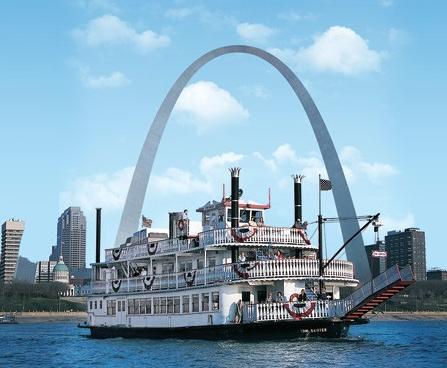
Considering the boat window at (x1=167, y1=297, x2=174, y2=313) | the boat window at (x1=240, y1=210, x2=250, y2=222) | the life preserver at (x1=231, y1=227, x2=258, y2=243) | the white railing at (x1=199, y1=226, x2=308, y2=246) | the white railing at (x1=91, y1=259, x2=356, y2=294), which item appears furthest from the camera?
the boat window at (x1=240, y1=210, x2=250, y2=222)

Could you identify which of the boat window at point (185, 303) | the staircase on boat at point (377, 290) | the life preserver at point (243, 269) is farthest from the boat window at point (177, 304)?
the staircase on boat at point (377, 290)

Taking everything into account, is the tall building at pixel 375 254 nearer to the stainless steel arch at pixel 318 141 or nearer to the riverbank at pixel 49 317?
the stainless steel arch at pixel 318 141

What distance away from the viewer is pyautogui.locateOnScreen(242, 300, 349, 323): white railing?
123 ft

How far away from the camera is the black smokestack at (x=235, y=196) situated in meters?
39.7

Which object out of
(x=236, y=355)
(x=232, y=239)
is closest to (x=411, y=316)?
(x=232, y=239)

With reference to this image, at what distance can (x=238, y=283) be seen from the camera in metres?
38.9

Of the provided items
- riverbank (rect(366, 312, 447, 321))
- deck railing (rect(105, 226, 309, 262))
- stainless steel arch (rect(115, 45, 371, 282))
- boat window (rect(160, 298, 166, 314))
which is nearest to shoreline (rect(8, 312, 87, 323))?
riverbank (rect(366, 312, 447, 321))

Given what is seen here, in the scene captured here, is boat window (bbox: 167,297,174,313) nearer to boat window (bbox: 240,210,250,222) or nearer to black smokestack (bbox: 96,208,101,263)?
boat window (bbox: 240,210,250,222)

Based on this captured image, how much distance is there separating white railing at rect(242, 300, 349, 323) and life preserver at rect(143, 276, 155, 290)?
8299mm

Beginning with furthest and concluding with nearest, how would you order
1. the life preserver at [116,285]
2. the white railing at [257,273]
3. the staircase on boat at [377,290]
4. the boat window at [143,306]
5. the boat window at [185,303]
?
the life preserver at [116,285] < the boat window at [143,306] < the boat window at [185,303] < the white railing at [257,273] < the staircase on boat at [377,290]

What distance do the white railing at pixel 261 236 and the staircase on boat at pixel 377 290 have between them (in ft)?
15.7

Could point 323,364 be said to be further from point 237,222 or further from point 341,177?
point 341,177

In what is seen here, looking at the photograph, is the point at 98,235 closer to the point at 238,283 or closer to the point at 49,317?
the point at 238,283

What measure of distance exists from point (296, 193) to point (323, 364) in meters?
15.0
